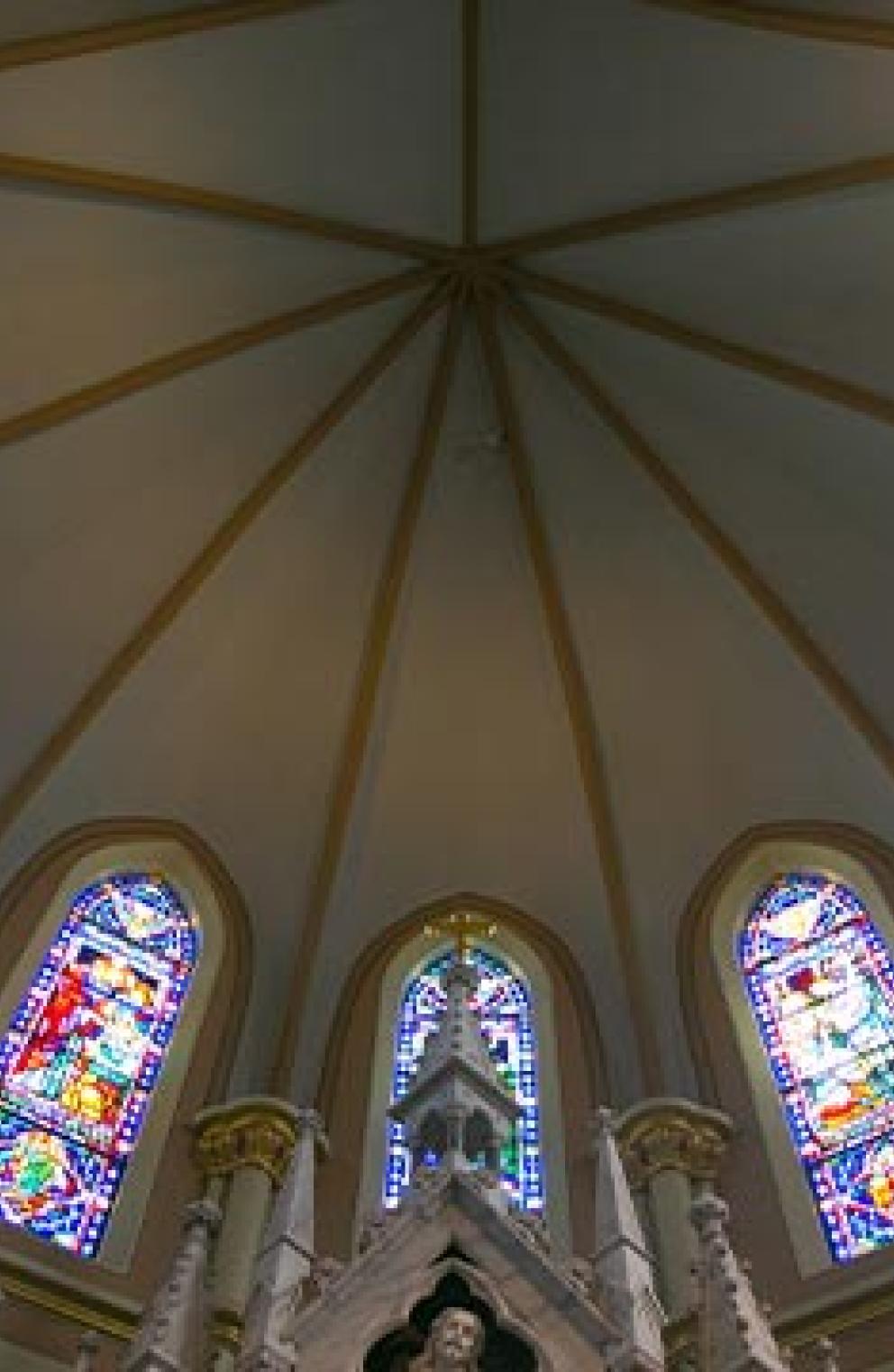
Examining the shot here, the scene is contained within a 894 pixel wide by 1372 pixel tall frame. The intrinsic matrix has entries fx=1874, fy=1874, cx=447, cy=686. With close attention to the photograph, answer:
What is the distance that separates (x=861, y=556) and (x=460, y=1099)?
23.7 feet

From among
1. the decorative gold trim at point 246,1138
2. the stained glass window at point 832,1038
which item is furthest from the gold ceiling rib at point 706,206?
the decorative gold trim at point 246,1138

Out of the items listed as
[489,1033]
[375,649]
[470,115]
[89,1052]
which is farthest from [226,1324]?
[470,115]

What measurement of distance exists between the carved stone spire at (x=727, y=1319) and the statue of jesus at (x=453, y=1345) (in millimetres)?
1031

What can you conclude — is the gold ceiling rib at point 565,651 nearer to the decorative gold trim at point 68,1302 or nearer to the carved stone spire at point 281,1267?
the decorative gold trim at point 68,1302

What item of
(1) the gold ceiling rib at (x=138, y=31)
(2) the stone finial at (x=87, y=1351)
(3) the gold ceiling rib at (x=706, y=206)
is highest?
(3) the gold ceiling rib at (x=706, y=206)

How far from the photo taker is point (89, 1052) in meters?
13.3

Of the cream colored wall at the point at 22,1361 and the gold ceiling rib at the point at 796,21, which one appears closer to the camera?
the cream colored wall at the point at 22,1361

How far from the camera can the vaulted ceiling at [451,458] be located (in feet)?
46.4

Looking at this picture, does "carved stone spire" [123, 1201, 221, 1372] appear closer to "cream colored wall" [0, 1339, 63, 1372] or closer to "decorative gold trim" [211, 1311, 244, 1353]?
"decorative gold trim" [211, 1311, 244, 1353]

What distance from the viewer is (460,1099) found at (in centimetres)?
994

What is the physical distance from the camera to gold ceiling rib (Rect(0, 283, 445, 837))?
15250 millimetres

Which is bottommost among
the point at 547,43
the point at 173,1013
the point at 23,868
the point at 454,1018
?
the point at 454,1018

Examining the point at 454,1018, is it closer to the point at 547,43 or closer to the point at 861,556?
the point at 861,556

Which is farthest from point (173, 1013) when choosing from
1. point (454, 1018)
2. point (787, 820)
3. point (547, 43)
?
point (547, 43)
